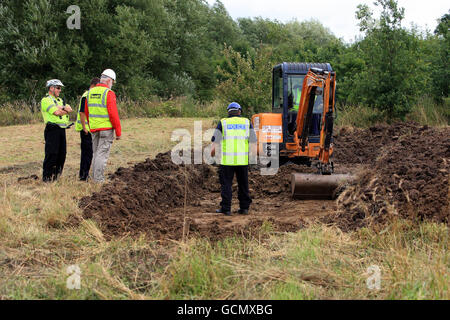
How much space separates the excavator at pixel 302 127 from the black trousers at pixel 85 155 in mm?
3791

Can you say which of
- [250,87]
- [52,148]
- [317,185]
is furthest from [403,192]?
[250,87]

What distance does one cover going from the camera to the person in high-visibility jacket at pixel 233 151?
A: 8508mm

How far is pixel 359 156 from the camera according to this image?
15.0 meters

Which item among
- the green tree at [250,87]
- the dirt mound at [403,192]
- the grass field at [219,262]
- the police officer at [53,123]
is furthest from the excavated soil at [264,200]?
the green tree at [250,87]

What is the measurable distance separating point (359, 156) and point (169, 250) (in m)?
10.4

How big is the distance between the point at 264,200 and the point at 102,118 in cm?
349

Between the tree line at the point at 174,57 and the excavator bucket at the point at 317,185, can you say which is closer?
the excavator bucket at the point at 317,185

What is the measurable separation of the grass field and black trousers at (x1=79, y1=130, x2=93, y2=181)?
257 cm

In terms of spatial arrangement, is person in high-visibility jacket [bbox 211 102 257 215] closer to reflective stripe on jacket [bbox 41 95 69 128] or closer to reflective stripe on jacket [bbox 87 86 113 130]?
reflective stripe on jacket [bbox 87 86 113 130]

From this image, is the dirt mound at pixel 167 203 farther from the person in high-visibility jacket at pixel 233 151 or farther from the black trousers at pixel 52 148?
the black trousers at pixel 52 148

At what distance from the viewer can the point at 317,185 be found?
943cm

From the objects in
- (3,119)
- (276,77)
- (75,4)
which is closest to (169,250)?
(276,77)

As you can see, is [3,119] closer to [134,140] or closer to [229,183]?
[134,140]

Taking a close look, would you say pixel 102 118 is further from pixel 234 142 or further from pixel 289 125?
pixel 289 125
